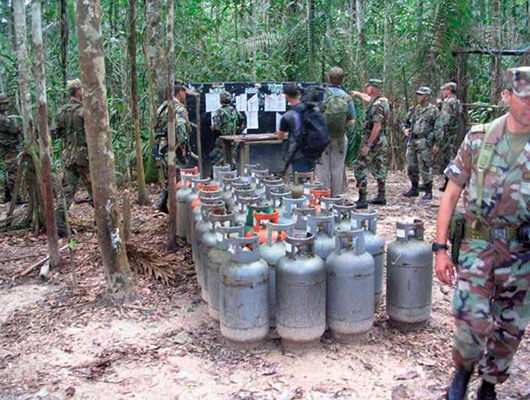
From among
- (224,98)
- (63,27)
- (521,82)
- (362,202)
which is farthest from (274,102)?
(521,82)

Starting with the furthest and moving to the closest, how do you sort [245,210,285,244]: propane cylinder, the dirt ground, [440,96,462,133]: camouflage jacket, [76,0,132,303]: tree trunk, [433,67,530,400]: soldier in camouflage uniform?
[440,96,462,133]: camouflage jacket, [76,0,132,303]: tree trunk, [245,210,285,244]: propane cylinder, the dirt ground, [433,67,530,400]: soldier in camouflage uniform

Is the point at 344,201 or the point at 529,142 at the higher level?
the point at 529,142

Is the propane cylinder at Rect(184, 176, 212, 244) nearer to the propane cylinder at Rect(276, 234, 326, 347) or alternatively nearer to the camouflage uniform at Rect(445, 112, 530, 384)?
the propane cylinder at Rect(276, 234, 326, 347)

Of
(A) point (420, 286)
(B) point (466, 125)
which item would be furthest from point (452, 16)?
(A) point (420, 286)

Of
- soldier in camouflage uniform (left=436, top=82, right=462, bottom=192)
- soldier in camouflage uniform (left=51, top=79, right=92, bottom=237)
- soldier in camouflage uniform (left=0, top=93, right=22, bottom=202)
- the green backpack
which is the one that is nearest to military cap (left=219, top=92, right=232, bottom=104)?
the green backpack

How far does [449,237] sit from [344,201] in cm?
160

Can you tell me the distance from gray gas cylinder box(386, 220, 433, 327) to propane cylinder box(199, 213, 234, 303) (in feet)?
4.28

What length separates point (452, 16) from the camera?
11.2 m

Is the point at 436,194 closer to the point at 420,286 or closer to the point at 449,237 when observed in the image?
the point at 420,286

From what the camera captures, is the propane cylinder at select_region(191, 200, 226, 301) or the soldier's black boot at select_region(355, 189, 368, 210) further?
the soldier's black boot at select_region(355, 189, 368, 210)

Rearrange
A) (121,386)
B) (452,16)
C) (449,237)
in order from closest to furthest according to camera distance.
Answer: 1. (449,237)
2. (121,386)
3. (452,16)

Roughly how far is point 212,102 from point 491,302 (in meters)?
7.86

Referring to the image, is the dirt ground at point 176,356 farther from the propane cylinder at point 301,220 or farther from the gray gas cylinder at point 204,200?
the propane cylinder at point 301,220

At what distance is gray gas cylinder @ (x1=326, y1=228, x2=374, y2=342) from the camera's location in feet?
12.8
